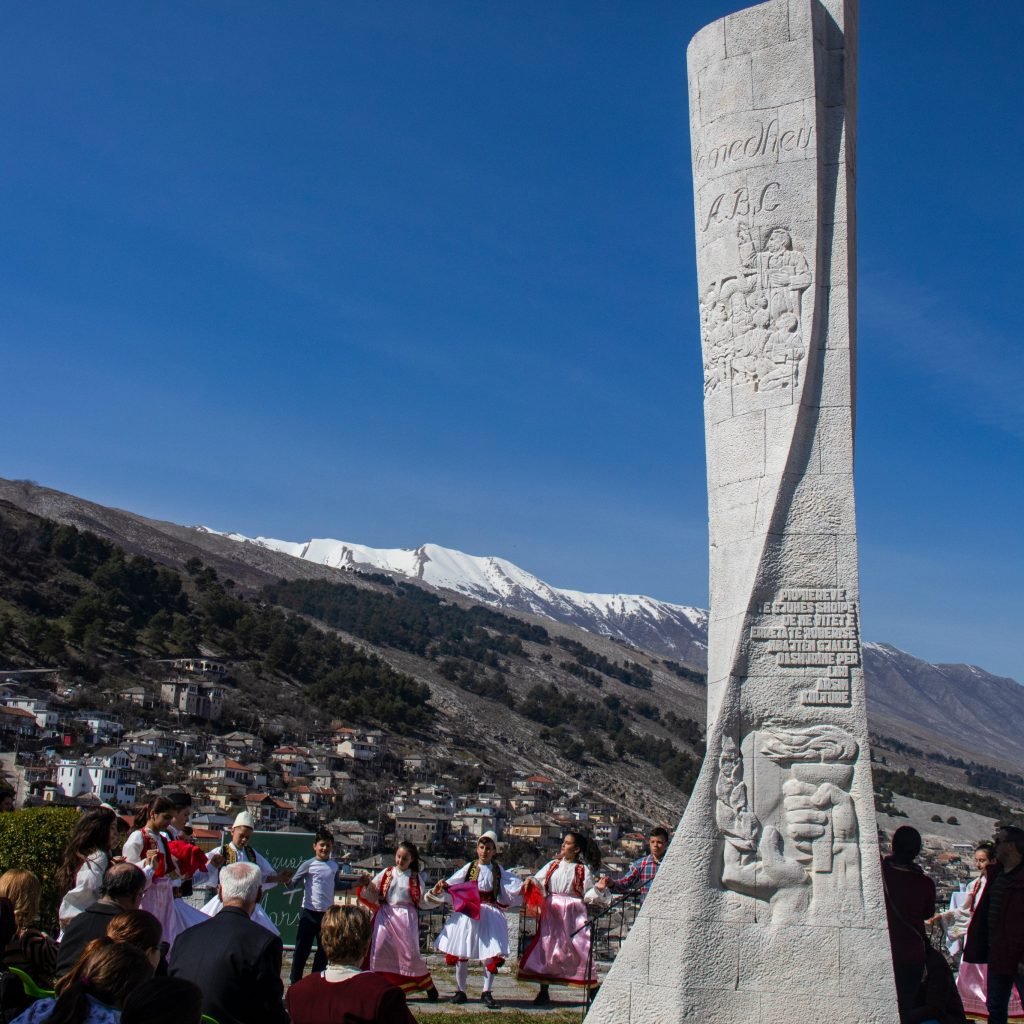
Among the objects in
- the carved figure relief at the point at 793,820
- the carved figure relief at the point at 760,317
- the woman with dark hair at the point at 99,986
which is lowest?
the woman with dark hair at the point at 99,986

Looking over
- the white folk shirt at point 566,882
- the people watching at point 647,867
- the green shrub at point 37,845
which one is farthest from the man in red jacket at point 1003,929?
the green shrub at point 37,845

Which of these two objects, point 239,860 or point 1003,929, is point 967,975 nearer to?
point 1003,929

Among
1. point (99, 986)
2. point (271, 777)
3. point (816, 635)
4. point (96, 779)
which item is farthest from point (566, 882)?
point (271, 777)

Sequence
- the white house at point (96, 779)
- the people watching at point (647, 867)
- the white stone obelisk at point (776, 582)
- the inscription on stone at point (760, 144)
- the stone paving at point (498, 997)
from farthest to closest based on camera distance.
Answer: the white house at point (96, 779) < the people watching at point (647, 867) < the stone paving at point (498, 997) < the inscription on stone at point (760, 144) < the white stone obelisk at point (776, 582)

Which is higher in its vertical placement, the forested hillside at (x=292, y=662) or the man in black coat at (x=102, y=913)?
the forested hillside at (x=292, y=662)

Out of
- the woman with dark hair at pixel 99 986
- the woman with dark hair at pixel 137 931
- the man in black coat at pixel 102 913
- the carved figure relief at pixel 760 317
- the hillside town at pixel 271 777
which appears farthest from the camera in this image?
the hillside town at pixel 271 777

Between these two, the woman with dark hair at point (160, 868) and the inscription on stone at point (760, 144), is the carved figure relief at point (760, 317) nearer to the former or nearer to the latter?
the inscription on stone at point (760, 144)

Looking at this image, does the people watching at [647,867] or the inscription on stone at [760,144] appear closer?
the inscription on stone at [760,144]

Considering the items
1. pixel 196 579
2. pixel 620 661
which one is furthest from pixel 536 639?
pixel 196 579

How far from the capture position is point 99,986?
337 centimetres

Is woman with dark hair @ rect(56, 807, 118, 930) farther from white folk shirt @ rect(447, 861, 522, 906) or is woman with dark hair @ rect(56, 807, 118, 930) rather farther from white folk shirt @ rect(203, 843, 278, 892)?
white folk shirt @ rect(447, 861, 522, 906)

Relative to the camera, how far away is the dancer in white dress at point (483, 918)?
9.88m

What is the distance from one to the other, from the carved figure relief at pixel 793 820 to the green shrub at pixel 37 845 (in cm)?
564

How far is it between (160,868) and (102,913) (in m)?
2.76
